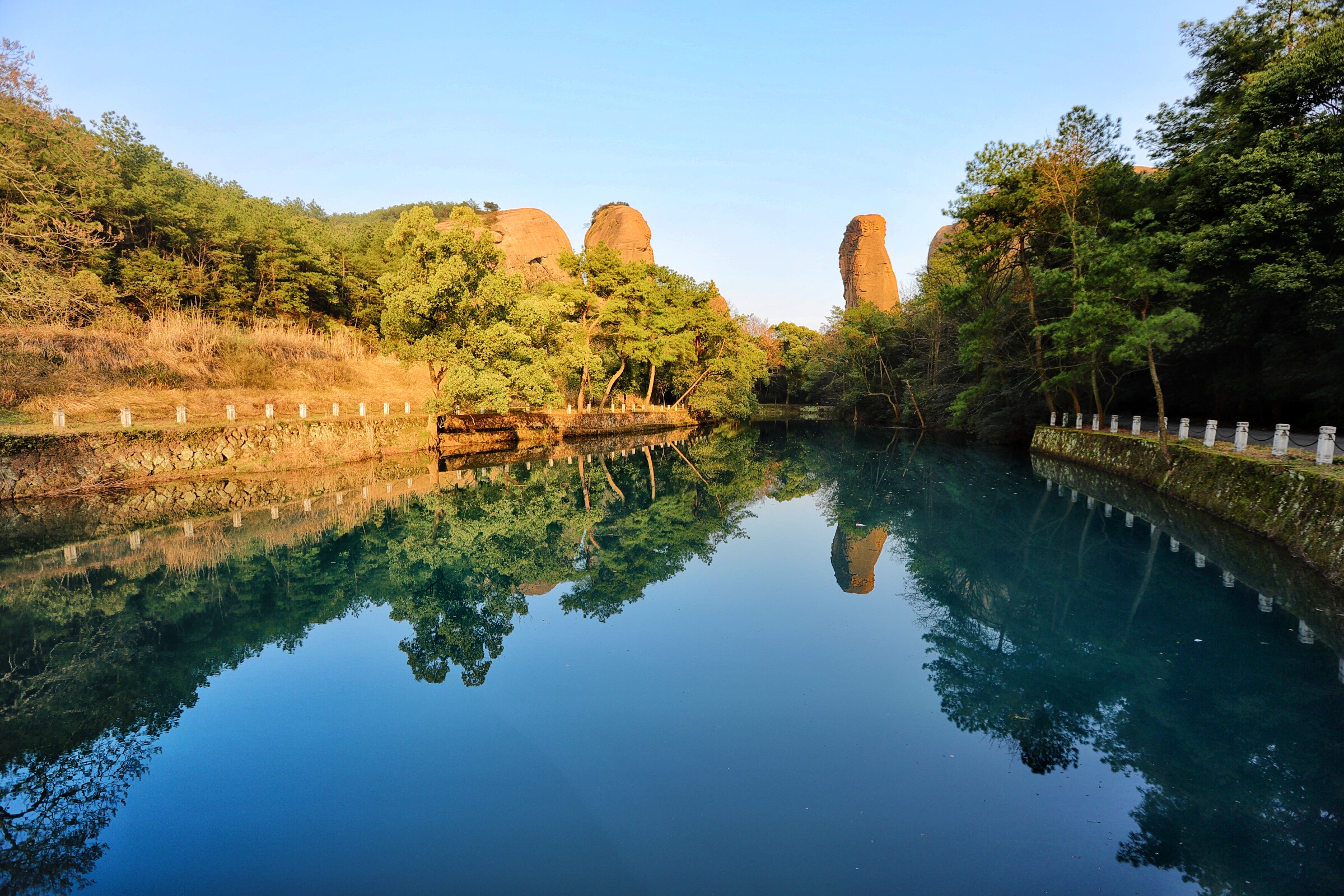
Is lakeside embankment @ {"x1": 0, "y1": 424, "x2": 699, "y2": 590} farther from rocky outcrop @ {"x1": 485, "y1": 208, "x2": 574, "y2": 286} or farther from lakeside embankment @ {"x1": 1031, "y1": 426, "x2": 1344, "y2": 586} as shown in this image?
rocky outcrop @ {"x1": 485, "y1": 208, "x2": 574, "y2": 286}

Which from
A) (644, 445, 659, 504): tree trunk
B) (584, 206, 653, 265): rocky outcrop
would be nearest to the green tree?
(644, 445, 659, 504): tree trunk

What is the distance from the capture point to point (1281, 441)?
12.1 m

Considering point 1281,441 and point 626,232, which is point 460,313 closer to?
point 1281,441

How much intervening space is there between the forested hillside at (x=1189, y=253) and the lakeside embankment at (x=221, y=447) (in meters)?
22.0

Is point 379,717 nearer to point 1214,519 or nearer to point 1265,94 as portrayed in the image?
point 1214,519

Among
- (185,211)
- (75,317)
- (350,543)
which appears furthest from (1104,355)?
(185,211)

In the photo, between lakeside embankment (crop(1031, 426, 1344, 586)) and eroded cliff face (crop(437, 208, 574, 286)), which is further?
eroded cliff face (crop(437, 208, 574, 286))

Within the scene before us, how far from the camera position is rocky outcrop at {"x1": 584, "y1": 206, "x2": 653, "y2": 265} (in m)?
76.1

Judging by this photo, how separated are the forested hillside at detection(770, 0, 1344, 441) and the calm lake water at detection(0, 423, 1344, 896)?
822 centimetres

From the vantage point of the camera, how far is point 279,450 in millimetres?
18609

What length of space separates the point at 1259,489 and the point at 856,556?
776 cm

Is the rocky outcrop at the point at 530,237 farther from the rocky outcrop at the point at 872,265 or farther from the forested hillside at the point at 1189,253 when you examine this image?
the rocky outcrop at the point at 872,265

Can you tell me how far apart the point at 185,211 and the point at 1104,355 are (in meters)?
43.2

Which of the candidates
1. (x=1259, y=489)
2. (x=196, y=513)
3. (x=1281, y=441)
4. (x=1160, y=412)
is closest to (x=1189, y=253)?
(x=1160, y=412)
